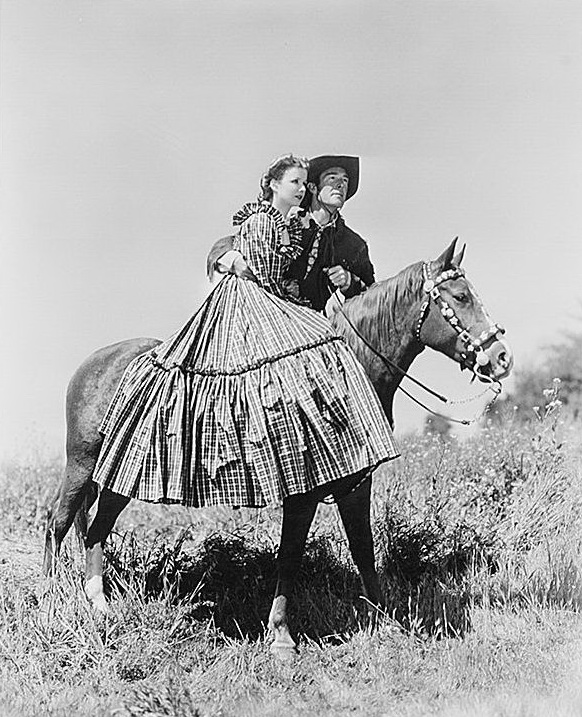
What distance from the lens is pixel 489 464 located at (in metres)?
8.30

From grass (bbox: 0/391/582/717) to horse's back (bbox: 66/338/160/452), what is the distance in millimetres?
830

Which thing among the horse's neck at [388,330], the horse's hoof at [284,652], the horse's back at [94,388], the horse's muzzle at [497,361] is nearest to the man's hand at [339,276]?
the horse's neck at [388,330]

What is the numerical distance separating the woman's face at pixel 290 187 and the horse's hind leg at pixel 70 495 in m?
1.95

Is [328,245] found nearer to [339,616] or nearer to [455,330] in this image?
[455,330]

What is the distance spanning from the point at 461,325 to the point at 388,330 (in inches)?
16.7

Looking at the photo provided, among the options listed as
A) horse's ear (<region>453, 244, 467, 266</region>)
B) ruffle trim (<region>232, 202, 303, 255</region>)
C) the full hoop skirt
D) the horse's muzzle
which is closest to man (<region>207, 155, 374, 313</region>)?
ruffle trim (<region>232, 202, 303, 255</region>)

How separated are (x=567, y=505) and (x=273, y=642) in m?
3.08

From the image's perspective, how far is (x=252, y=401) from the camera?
A: 187 inches

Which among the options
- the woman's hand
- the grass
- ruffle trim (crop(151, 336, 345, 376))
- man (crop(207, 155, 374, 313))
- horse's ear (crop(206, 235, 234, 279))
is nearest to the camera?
the grass

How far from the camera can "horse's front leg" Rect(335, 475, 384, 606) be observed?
211 inches

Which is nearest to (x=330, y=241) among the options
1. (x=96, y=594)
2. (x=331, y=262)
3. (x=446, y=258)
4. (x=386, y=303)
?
(x=331, y=262)

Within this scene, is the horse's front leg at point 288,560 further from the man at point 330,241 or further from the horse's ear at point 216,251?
the horse's ear at point 216,251

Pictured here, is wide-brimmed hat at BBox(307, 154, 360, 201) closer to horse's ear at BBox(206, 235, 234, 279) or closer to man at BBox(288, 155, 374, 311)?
man at BBox(288, 155, 374, 311)

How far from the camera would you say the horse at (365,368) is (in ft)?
16.6
